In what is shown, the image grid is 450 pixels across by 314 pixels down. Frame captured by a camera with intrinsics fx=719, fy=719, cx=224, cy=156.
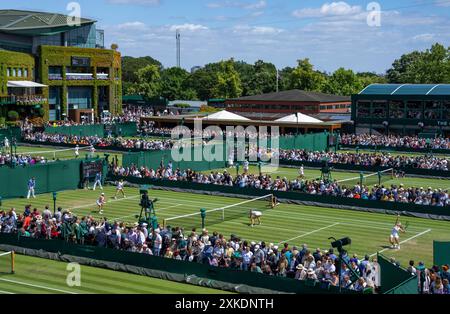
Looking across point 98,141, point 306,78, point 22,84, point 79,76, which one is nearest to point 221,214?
A: point 98,141

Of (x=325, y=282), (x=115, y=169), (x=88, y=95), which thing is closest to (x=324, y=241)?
(x=325, y=282)

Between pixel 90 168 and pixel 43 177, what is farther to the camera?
pixel 90 168

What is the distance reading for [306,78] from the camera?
129125mm

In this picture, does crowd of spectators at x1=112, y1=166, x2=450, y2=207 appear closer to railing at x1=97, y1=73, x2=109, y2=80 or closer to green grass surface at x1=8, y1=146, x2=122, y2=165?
green grass surface at x1=8, y1=146, x2=122, y2=165

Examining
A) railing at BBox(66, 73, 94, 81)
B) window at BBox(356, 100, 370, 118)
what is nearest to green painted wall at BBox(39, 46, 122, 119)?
railing at BBox(66, 73, 94, 81)

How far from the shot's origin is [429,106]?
77500mm

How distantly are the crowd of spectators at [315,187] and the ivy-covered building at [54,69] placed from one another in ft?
157

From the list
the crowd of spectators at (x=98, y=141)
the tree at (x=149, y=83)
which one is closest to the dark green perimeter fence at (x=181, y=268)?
the crowd of spectators at (x=98, y=141)

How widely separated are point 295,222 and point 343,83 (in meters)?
99.5

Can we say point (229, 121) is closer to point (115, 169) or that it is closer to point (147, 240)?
point (115, 169)

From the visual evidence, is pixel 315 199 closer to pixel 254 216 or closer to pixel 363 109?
pixel 254 216

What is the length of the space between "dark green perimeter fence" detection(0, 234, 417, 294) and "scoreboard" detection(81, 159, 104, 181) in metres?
18.1
